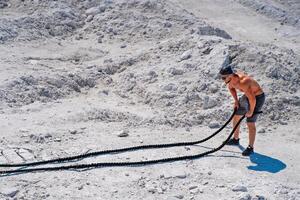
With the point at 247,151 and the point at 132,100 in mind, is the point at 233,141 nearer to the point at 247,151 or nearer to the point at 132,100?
the point at 247,151

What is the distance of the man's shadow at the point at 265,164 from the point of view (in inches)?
344

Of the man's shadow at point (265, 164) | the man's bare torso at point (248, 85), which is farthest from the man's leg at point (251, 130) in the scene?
the man's bare torso at point (248, 85)

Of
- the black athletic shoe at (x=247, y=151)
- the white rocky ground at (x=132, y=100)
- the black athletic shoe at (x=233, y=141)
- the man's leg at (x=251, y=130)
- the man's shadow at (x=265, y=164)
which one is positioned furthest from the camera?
the black athletic shoe at (x=233, y=141)

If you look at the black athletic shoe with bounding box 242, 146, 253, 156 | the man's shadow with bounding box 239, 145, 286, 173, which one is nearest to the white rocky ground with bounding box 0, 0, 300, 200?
the man's shadow with bounding box 239, 145, 286, 173

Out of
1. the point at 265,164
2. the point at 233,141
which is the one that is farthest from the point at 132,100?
the point at 265,164

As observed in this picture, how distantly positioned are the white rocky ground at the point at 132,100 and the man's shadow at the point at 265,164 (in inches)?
1.3

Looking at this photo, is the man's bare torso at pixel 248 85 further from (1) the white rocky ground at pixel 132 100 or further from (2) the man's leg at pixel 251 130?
(1) the white rocky ground at pixel 132 100

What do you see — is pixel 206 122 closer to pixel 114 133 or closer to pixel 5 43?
pixel 114 133

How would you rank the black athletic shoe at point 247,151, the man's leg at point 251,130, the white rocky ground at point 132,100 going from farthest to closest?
the black athletic shoe at point 247,151
the man's leg at point 251,130
the white rocky ground at point 132,100

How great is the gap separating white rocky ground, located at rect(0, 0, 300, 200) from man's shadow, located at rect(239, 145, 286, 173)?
0.11 feet

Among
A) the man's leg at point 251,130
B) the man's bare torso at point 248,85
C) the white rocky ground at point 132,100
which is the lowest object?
the white rocky ground at point 132,100

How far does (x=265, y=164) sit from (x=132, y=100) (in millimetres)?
3833

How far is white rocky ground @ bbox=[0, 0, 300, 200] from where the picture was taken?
26.4 feet

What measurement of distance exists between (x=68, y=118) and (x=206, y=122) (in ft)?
9.28
